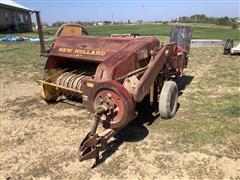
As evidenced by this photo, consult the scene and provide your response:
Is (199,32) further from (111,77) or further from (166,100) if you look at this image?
(111,77)

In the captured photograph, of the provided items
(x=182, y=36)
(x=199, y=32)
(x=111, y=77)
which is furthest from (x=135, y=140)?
(x=199, y=32)

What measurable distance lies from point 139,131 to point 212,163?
118cm

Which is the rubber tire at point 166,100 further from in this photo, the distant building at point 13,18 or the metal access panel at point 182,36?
the distant building at point 13,18

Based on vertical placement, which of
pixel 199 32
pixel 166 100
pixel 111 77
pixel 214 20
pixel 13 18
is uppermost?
pixel 111 77

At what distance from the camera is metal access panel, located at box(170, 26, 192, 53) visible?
7.18 m

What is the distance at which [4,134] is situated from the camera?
4219 mm

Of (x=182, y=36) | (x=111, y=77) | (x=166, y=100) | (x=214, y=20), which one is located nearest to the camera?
(x=111, y=77)

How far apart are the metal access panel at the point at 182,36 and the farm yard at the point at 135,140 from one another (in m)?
1.48

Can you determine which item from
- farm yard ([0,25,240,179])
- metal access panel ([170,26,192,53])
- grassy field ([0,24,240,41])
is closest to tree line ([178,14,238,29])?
grassy field ([0,24,240,41])

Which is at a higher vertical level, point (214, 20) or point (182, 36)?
point (182, 36)

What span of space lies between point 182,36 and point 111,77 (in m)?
4.28

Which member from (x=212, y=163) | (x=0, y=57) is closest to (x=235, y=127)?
(x=212, y=163)

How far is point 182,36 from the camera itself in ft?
24.0

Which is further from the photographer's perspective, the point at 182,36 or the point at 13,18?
the point at 13,18
